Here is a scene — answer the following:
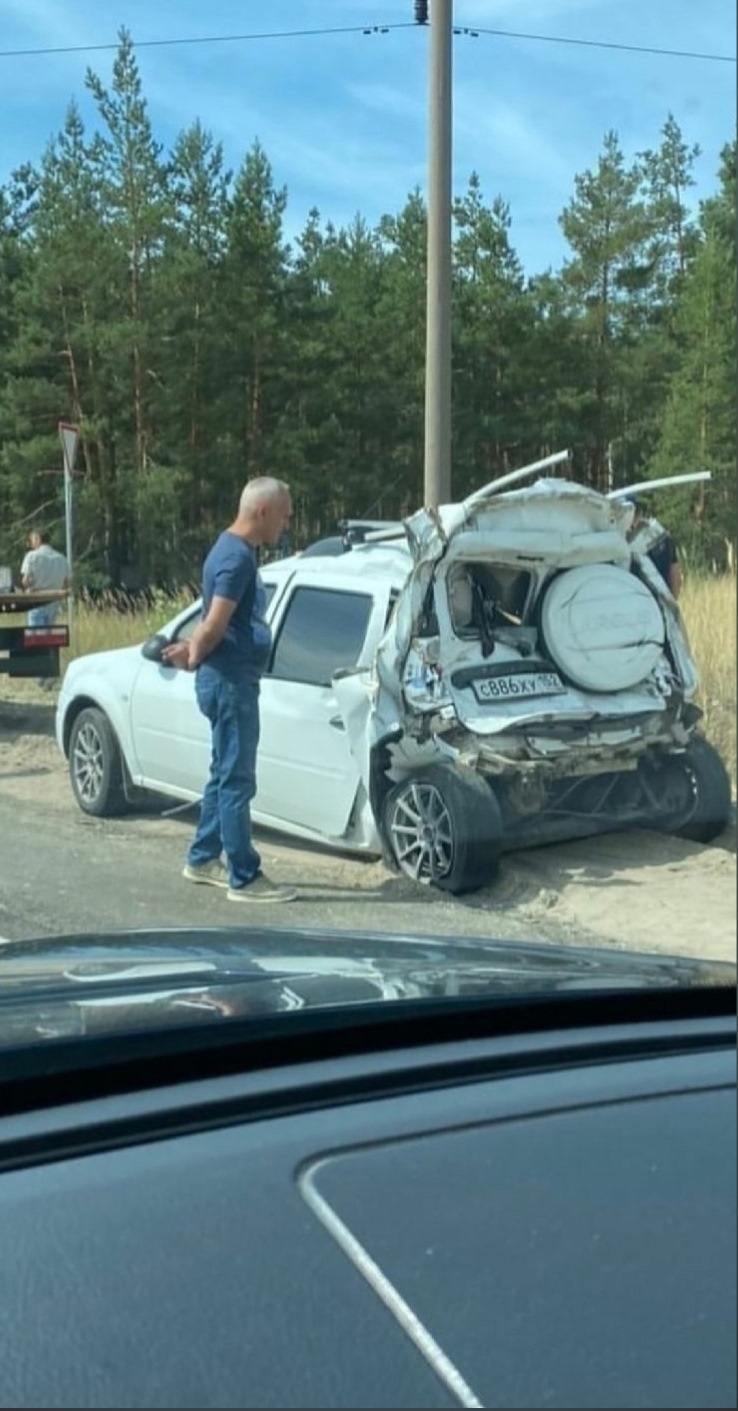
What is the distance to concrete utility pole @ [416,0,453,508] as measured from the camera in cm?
302

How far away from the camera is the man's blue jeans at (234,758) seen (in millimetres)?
7152

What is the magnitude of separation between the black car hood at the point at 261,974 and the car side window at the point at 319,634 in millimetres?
3973

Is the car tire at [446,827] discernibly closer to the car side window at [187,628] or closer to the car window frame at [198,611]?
the car window frame at [198,611]

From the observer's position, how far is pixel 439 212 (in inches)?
151

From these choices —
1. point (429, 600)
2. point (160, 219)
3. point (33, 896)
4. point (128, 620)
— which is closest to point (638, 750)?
point (429, 600)

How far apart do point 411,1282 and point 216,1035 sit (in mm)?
740

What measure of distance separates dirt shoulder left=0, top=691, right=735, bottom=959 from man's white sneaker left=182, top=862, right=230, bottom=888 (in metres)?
0.08

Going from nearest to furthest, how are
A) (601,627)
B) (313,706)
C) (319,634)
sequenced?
(601,627), (313,706), (319,634)

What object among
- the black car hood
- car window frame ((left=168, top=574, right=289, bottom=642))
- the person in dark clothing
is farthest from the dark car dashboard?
car window frame ((left=168, top=574, right=289, bottom=642))

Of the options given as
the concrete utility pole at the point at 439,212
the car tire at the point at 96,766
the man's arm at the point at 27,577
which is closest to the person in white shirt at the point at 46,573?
the man's arm at the point at 27,577

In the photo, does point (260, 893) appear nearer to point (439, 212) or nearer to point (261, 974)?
point (439, 212)

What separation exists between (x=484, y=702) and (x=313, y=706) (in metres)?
0.88

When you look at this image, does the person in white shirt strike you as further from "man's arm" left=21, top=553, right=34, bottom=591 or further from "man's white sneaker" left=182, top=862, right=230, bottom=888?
"man's white sneaker" left=182, top=862, right=230, bottom=888

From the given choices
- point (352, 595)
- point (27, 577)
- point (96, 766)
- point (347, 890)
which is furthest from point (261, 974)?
point (27, 577)
